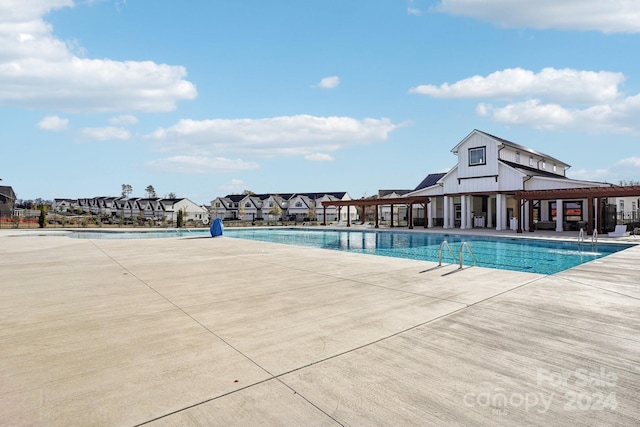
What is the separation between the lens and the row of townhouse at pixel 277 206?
7144cm

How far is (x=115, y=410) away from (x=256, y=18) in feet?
59.2

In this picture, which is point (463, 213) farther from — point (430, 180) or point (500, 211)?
point (430, 180)

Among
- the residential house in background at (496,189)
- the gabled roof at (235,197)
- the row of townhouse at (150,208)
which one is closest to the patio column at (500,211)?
the residential house in background at (496,189)

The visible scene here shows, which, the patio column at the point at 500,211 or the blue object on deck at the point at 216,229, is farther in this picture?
the patio column at the point at 500,211

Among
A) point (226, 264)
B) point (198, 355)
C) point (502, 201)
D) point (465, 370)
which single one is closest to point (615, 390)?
point (465, 370)

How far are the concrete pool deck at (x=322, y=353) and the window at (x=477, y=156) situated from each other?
2338 centimetres

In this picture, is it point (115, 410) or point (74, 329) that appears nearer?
point (115, 410)

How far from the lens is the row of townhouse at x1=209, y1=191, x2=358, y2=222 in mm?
71438

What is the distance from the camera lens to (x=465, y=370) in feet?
11.1

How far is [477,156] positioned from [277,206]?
46779 mm

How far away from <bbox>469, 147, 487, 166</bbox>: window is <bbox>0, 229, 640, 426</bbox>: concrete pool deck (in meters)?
23.4

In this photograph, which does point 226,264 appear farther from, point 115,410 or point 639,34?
point 639,34

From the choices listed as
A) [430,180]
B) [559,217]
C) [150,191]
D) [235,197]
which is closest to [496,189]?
→ [559,217]

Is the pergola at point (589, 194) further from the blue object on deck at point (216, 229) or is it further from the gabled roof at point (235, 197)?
the gabled roof at point (235, 197)
